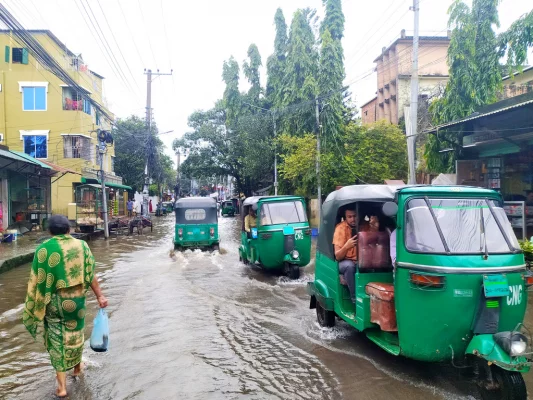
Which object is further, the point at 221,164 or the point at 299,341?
the point at 221,164

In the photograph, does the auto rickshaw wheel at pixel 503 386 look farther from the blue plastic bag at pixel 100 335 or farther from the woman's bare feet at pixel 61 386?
the woman's bare feet at pixel 61 386

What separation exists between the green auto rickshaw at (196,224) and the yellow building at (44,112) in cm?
1483

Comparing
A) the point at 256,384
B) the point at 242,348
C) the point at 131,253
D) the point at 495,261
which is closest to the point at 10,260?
the point at 131,253

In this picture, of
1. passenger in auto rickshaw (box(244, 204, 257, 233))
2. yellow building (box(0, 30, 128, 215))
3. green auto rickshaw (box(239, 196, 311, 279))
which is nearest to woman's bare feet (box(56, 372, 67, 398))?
green auto rickshaw (box(239, 196, 311, 279))

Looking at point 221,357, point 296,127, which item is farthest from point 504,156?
point 296,127

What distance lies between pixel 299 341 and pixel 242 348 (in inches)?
33.0

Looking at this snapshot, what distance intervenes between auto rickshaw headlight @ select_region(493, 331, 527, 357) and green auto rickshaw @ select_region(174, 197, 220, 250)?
14.2 meters

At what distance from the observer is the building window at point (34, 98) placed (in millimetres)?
29906

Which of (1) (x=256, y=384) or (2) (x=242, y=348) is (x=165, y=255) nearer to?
(2) (x=242, y=348)

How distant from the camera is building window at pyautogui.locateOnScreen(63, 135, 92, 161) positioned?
1201 inches

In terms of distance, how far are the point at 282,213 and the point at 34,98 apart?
83.3 ft

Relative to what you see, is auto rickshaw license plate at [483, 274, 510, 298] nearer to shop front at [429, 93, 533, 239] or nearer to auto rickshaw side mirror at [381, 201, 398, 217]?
auto rickshaw side mirror at [381, 201, 398, 217]

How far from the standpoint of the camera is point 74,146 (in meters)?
30.8

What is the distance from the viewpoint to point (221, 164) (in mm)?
41812
